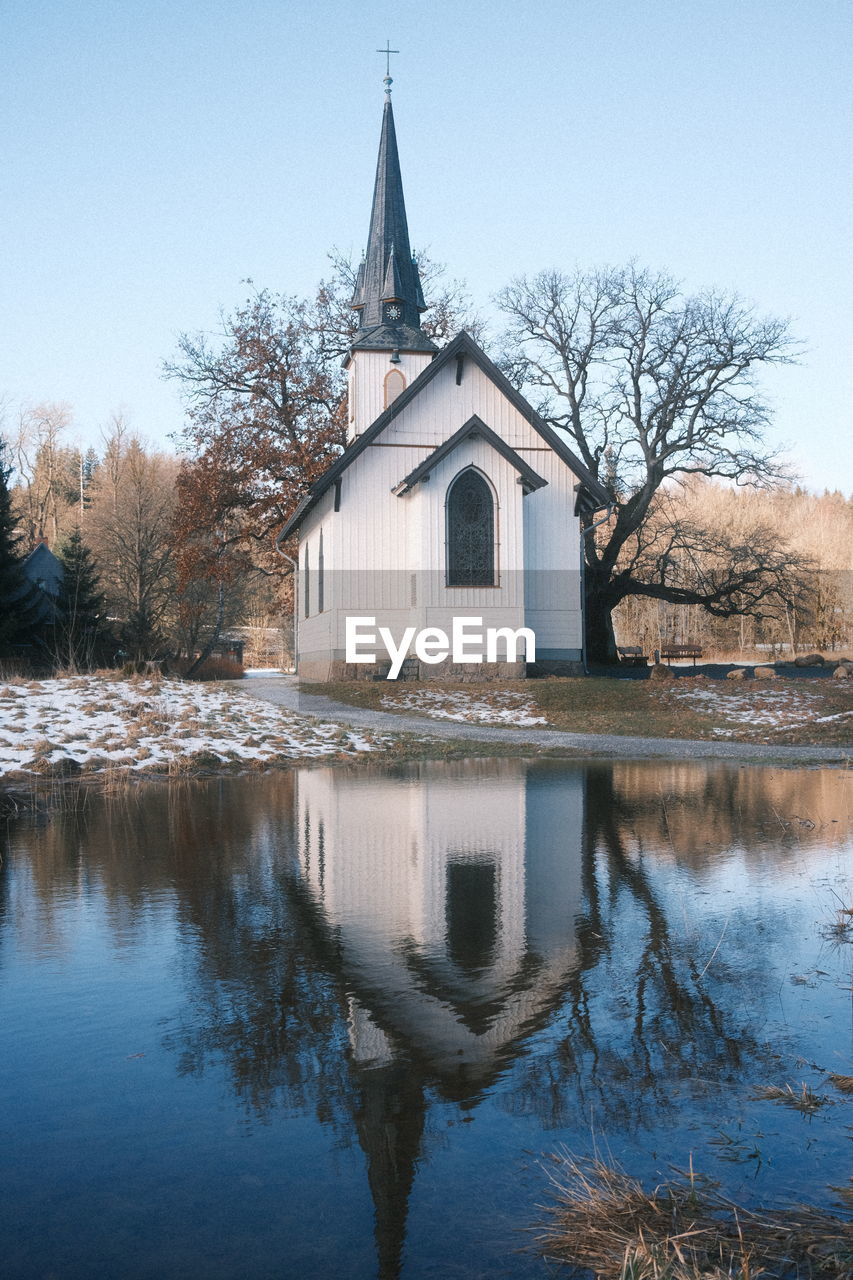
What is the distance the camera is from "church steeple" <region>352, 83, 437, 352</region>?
3438 cm

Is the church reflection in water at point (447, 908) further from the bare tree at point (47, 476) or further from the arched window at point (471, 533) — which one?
the bare tree at point (47, 476)

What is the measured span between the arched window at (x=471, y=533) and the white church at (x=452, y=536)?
0.03 meters

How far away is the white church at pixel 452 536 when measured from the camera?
2814 centimetres

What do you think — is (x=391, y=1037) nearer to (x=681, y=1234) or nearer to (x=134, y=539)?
(x=681, y=1234)

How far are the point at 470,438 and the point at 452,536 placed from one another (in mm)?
2539

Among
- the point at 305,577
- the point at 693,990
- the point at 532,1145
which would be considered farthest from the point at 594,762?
the point at 305,577

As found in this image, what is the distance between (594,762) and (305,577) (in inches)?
919

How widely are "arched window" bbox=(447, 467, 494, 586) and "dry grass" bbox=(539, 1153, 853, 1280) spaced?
83.5 ft

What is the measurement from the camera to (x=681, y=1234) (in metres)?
2.60

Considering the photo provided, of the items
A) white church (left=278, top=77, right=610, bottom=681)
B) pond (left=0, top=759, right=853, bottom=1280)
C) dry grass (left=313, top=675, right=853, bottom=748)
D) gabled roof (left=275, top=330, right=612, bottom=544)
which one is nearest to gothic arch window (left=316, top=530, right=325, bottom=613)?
white church (left=278, top=77, right=610, bottom=681)

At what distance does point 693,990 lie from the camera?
4.89m
